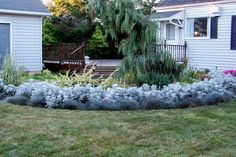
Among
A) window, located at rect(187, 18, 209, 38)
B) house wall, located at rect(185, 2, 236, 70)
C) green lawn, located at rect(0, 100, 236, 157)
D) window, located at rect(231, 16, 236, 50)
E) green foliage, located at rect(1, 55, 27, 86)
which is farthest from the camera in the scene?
window, located at rect(187, 18, 209, 38)

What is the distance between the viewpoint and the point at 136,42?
33.2 feet

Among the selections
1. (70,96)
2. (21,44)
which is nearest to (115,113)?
(70,96)

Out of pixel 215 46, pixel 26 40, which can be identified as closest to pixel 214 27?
pixel 215 46

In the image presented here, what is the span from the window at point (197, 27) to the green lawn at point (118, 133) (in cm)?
1202

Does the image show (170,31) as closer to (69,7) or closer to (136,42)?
(69,7)

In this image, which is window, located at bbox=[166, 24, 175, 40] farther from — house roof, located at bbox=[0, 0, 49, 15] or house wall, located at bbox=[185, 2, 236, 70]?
house roof, located at bbox=[0, 0, 49, 15]

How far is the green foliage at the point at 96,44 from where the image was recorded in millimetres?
26072

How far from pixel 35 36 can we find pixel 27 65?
1.39 meters

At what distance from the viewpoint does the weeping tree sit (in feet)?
31.9

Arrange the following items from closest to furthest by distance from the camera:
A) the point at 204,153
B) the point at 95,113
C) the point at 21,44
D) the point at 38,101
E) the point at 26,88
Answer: the point at 204,153 → the point at 95,113 → the point at 38,101 → the point at 26,88 → the point at 21,44

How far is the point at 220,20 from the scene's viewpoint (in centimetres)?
1820

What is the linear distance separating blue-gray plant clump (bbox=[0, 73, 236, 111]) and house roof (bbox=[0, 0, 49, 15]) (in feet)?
26.7

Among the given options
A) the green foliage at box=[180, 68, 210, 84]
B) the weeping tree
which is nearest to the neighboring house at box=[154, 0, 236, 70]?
the green foliage at box=[180, 68, 210, 84]

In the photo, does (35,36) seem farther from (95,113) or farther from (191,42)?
(95,113)
